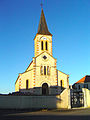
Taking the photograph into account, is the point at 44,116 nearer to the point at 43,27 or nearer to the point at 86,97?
the point at 86,97

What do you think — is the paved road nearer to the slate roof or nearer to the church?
the church

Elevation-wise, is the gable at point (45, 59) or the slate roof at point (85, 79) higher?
the gable at point (45, 59)

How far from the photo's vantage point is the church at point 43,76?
111 ft

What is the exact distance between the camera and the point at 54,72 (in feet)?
116

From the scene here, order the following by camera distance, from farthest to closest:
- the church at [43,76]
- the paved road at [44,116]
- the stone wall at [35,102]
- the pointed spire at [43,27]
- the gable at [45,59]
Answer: the pointed spire at [43,27]
the gable at [45,59]
the church at [43,76]
the stone wall at [35,102]
the paved road at [44,116]

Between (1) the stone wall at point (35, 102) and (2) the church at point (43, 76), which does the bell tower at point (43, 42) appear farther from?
(1) the stone wall at point (35, 102)

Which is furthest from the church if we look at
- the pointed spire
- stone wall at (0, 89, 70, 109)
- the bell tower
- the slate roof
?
the slate roof

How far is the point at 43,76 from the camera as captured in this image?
34.4 m

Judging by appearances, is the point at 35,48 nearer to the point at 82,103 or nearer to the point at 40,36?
the point at 40,36

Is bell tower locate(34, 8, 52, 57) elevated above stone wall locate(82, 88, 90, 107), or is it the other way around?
bell tower locate(34, 8, 52, 57)

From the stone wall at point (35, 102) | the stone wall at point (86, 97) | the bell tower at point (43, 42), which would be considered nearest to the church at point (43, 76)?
the bell tower at point (43, 42)

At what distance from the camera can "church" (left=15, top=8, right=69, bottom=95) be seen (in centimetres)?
3372

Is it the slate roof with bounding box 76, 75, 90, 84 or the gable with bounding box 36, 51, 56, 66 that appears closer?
the gable with bounding box 36, 51, 56, 66

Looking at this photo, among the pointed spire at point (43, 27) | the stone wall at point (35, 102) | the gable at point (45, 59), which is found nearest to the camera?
the stone wall at point (35, 102)
